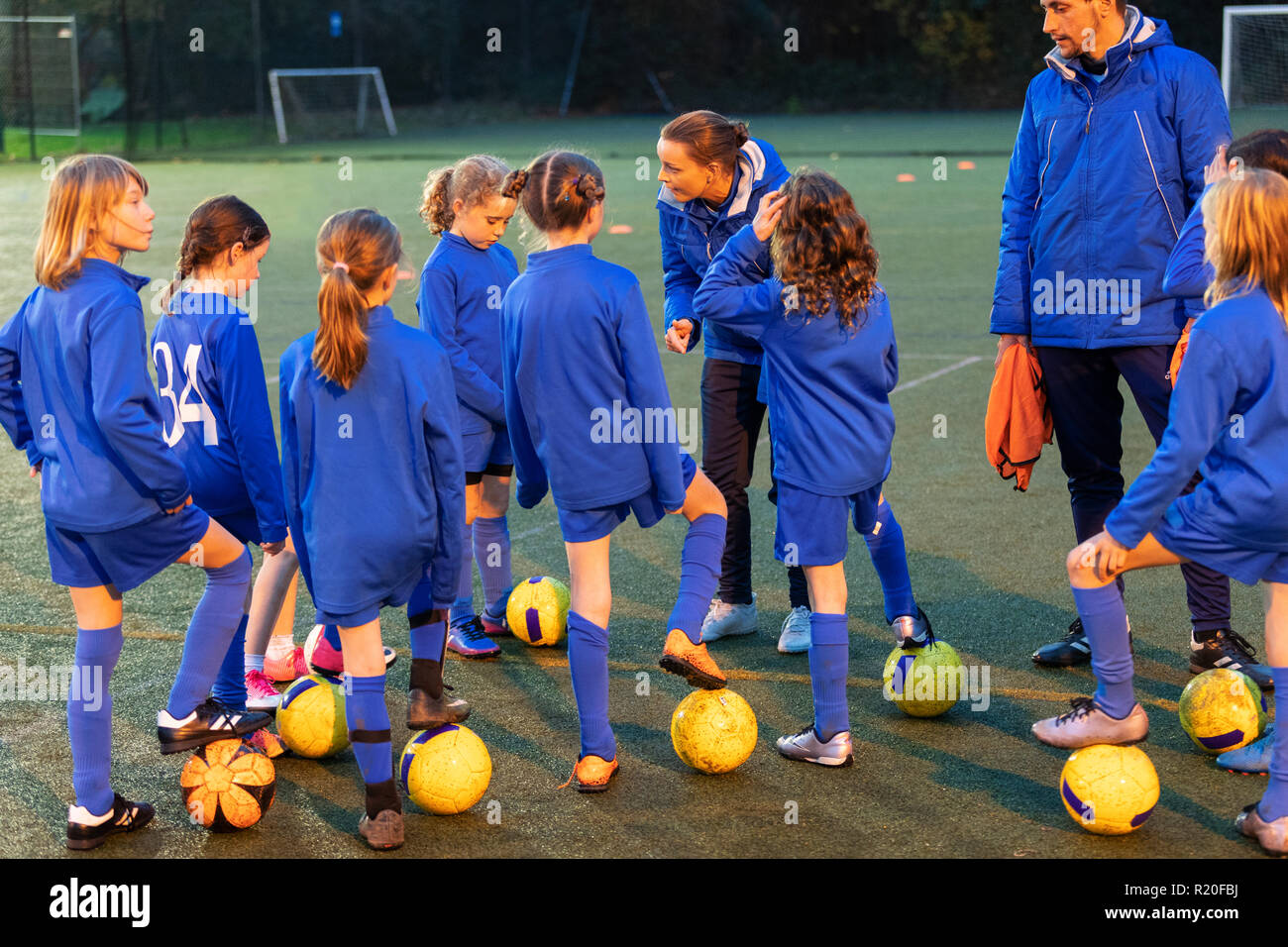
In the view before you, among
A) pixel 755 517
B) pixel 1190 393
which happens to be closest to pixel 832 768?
pixel 1190 393

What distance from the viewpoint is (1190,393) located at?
396cm

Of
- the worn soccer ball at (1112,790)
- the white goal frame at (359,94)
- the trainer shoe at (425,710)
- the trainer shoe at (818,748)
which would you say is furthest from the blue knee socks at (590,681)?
the white goal frame at (359,94)

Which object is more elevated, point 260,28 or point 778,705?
point 260,28

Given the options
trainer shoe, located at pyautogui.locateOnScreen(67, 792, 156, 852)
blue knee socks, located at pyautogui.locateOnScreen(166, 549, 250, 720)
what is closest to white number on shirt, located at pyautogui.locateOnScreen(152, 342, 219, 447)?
blue knee socks, located at pyautogui.locateOnScreen(166, 549, 250, 720)

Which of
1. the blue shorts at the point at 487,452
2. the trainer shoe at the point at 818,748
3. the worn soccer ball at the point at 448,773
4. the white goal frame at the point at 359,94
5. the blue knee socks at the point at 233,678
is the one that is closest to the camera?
the worn soccer ball at the point at 448,773

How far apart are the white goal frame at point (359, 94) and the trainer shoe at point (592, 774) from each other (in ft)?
114

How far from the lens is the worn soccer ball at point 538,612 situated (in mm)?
5895

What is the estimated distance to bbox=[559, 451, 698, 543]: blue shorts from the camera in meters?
4.57

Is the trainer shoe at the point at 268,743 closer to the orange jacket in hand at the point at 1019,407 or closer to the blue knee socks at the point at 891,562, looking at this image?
the blue knee socks at the point at 891,562

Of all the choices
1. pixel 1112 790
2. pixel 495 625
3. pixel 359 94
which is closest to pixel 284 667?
pixel 495 625

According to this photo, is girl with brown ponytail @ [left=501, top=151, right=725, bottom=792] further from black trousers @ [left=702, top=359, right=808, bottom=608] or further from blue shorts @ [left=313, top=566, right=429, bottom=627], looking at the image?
black trousers @ [left=702, top=359, right=808, bottom=608]

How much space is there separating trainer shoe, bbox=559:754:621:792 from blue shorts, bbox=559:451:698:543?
28.0 inches

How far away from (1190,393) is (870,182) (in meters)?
21.4
